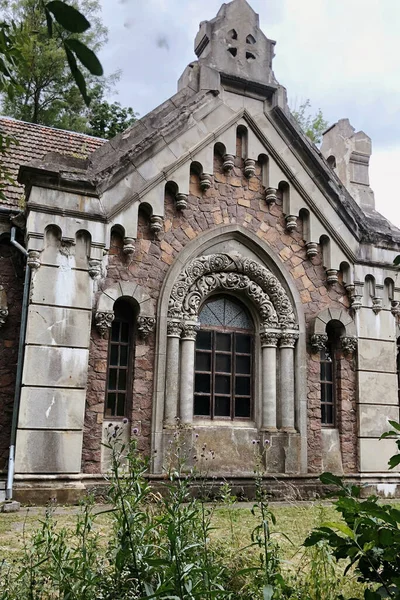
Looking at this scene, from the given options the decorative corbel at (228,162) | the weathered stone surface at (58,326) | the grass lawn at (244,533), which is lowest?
the grass lawn at (244,533)

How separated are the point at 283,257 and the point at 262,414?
9.15ft

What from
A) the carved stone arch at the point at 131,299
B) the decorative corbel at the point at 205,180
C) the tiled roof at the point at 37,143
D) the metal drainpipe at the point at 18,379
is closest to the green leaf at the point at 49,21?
the metal drainpipe at the point at 18,379

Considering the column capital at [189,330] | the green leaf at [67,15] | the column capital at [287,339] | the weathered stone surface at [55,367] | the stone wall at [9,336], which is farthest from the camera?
the column capital at [287,339]

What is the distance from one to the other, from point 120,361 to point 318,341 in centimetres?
350

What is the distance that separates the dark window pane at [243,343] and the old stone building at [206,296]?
1.4 inches

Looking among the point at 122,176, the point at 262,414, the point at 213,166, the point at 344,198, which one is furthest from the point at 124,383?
the point at 344,198

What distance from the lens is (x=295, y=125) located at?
11.1m

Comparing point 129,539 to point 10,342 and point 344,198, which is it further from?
point 344,198

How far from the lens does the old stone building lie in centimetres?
854

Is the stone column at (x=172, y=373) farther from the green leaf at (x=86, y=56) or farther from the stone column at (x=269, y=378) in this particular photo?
the green leaf at (x=86, y=56)

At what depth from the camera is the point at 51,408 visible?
821 cm

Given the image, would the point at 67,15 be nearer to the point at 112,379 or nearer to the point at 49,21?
Answer: the point at 49,21

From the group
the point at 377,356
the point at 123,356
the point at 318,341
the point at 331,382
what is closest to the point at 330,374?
the point at 331,382

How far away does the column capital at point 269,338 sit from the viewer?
1018cm
